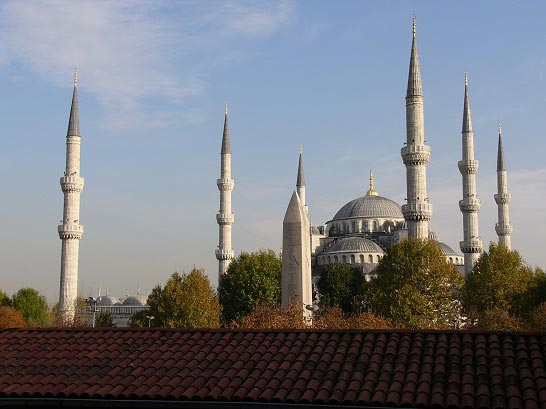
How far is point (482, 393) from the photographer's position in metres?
9.46

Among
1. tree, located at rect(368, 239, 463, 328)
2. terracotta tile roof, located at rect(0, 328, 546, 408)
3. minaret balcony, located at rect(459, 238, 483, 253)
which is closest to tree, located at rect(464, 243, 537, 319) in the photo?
tree, located at rect(368, 239, 463, 328)

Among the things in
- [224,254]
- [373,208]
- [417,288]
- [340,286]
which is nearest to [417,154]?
[417,288]

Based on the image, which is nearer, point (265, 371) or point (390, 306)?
point (265, 371)

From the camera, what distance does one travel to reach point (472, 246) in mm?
56188

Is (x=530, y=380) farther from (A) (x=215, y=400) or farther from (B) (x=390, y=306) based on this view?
(B) (x=390, y=306)

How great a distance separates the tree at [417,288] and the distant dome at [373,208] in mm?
42792

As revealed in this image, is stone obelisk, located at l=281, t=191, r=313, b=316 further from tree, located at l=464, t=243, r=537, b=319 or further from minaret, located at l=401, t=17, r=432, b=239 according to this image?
minaret, located at l=401, t=17, r=432, b=239

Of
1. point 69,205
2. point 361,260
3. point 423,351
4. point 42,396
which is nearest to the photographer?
point 42,396

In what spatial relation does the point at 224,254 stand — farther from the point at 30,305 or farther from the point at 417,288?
the point at 417,288

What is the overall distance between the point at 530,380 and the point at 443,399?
1155 mm

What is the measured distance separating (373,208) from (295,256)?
64.5 metres

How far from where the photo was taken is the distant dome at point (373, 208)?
3474 inches

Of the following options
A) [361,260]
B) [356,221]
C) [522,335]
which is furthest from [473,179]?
[522,335]

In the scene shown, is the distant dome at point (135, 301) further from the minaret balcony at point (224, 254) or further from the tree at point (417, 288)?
the tree at point (417, 288)
